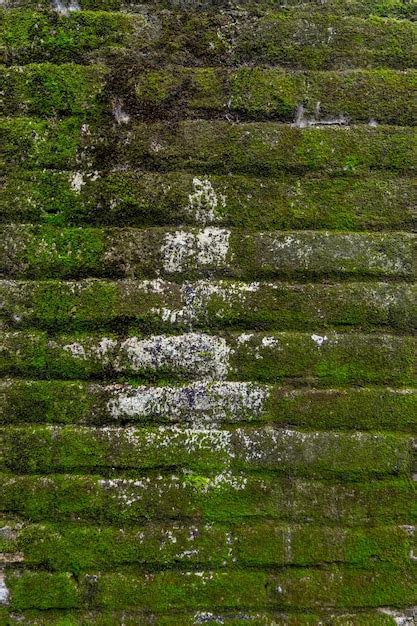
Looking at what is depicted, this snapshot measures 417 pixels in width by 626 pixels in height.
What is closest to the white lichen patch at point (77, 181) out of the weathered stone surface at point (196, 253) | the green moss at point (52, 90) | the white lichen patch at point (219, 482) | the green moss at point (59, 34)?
the weathered stone surface at point (196, 253)

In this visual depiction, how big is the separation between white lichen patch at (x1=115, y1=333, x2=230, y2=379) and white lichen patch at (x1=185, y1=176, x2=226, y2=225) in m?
0.71

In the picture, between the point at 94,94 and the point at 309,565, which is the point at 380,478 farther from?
the point at 94,94

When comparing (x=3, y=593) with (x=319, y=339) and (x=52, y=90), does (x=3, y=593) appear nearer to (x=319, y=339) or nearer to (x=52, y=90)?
(x=319, y=339)

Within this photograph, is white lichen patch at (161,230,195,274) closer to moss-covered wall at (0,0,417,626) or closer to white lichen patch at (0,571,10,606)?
moss-covered wall at (0,0,417,626)

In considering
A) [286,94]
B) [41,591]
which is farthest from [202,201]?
[41,591]

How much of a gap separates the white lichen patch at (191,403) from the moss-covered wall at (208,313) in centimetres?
1

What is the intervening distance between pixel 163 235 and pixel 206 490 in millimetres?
1409

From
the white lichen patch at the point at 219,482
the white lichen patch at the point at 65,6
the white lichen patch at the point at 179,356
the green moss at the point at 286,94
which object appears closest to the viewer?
the white lichen patch at the point at 219,482

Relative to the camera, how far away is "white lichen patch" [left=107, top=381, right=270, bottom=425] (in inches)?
113

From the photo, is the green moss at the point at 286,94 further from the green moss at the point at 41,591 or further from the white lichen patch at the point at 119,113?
the green moss at the point at 41,591

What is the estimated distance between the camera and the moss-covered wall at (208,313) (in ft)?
9.03

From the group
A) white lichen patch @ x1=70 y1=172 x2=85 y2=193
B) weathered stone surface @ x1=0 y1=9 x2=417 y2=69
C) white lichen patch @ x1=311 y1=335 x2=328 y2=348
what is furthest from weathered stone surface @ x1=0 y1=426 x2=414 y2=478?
weathered stone surface @ x1=0 y1=9 x2=417 y2=69

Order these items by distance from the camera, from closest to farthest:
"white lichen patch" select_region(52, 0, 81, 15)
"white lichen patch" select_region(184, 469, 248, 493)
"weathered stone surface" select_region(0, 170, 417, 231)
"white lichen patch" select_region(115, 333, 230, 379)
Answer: "white lichen patch" select_region(184, 469, 248, 493)
"white lichen patch" select_region(115, 333, 230, 379)
"weathered stone surface" select_region(0, 170, 417, 231)
"white lichen patch" select_region(52, 0, 81, 15)

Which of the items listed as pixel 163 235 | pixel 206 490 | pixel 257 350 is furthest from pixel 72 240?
pixel 206 490
